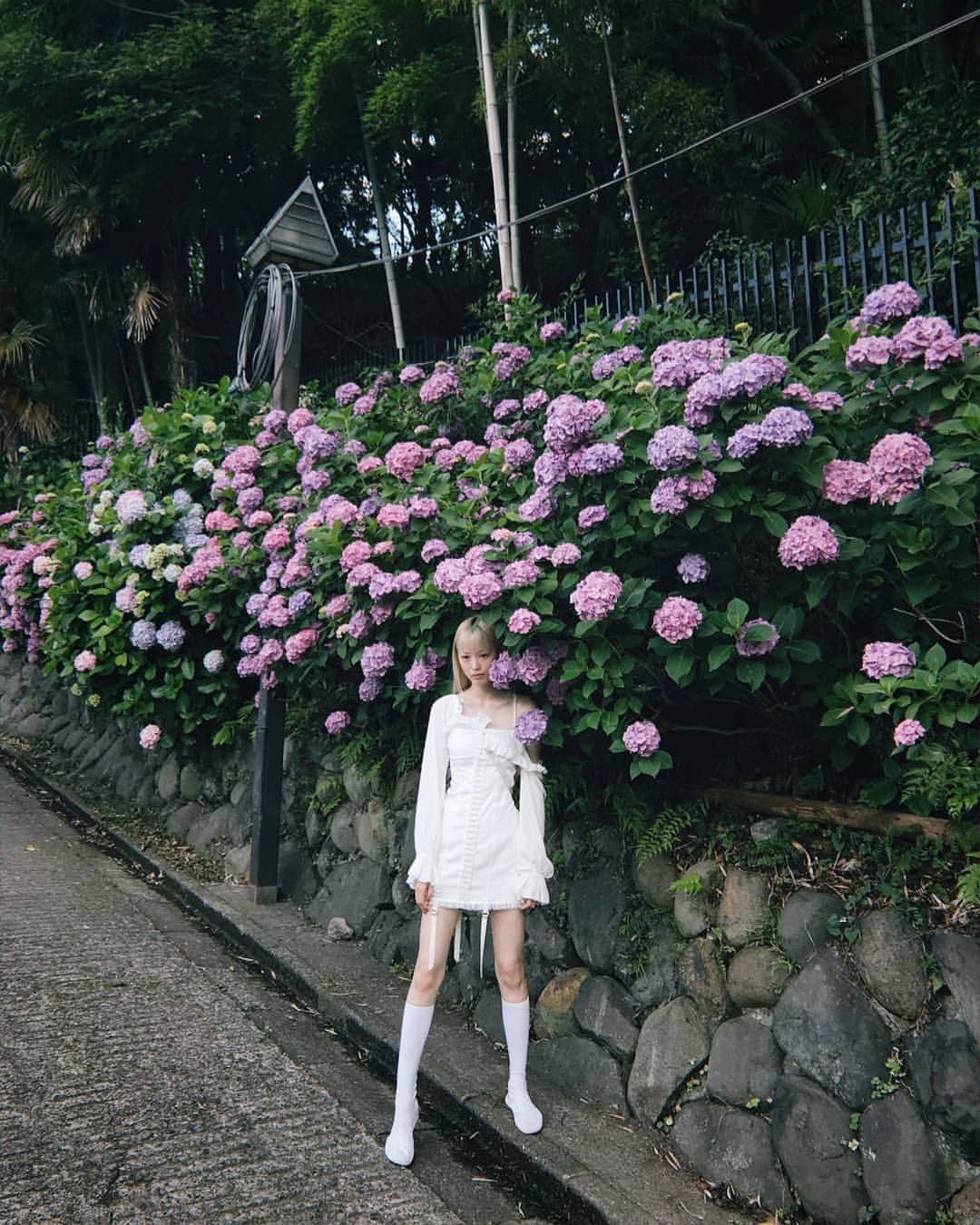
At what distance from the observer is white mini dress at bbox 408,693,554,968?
10.0 ft

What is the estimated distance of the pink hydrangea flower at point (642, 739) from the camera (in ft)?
9.45

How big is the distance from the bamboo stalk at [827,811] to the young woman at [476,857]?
58 centimetres

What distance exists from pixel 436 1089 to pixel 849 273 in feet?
12.4

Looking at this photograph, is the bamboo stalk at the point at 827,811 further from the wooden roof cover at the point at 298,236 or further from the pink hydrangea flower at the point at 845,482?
the wooden roof cover at the point at 298,236

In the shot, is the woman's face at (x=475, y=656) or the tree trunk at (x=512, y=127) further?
the tree trunk at (x=512, y=127)

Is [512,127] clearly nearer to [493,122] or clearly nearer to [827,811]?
[493,122]

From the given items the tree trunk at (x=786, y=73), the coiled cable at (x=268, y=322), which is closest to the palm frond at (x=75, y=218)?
the coiled cable at (x=268, y=322)

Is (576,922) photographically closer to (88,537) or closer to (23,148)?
(88,537)

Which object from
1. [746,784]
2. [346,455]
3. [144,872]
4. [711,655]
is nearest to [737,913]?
[746,784]

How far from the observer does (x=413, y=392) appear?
17.5 ft

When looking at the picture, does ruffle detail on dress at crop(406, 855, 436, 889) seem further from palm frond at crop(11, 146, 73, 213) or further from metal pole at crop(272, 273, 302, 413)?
palm frond at crop(11, 146, 73, 213)

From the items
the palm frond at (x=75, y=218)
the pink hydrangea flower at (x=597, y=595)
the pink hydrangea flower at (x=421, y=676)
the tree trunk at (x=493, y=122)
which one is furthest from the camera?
the palm frond at (x=75, y=218)

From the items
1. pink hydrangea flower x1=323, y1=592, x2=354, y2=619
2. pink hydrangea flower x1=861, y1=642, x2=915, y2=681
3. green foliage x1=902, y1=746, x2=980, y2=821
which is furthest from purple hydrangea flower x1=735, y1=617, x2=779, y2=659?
pink hydrangea flower x1=323, y1=592, x2=354, y2=619

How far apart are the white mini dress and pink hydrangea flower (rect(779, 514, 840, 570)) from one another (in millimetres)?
1017
